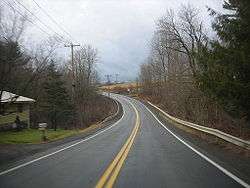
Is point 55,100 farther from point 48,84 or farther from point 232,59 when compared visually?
point 232,59

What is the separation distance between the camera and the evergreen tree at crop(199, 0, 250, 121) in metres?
15.3

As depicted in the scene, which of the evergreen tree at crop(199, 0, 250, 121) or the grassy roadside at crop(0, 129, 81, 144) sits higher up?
the evergreen tree at crop(199, 0, 250, 121)

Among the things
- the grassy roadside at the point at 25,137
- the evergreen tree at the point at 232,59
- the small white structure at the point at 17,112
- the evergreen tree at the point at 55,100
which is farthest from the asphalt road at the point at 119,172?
the evergreen tree at the point at 55,100

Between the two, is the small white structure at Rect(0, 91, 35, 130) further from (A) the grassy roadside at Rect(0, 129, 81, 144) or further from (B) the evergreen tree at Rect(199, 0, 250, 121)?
(B) the evergreen tree at Rect(199, 0, 250, 121)

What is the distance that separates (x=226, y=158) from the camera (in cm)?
1552

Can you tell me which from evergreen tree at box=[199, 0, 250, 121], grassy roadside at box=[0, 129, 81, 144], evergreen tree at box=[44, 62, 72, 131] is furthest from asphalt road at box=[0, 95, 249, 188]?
evergreen tree at box=[44, 62, 72, 131]

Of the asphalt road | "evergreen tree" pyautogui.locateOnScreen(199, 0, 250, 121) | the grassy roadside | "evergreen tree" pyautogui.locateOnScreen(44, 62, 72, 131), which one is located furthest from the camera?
"evergreen tree" pyautogui.locateOnScreen(44, 62, 72, 131)

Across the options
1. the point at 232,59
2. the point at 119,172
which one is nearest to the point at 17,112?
the point at 232,59

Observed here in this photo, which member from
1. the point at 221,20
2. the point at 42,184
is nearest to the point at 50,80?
the point at 221,20

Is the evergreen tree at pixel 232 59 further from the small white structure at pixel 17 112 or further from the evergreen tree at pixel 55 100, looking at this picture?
the evergreen tree at pixel 55 100

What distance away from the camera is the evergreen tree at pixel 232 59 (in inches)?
601

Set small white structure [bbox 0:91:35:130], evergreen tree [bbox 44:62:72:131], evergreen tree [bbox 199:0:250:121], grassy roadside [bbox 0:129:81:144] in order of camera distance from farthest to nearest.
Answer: evergreen tree [bbox 44:62:72:131] → small white structure [bbox 0:91:35:130] → grassy roadside [bbox 0:129:81:144] → evergreen tree [bbox 199:0:250:121]

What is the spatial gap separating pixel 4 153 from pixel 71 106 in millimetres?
42540

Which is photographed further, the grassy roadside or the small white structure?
the small white structure
